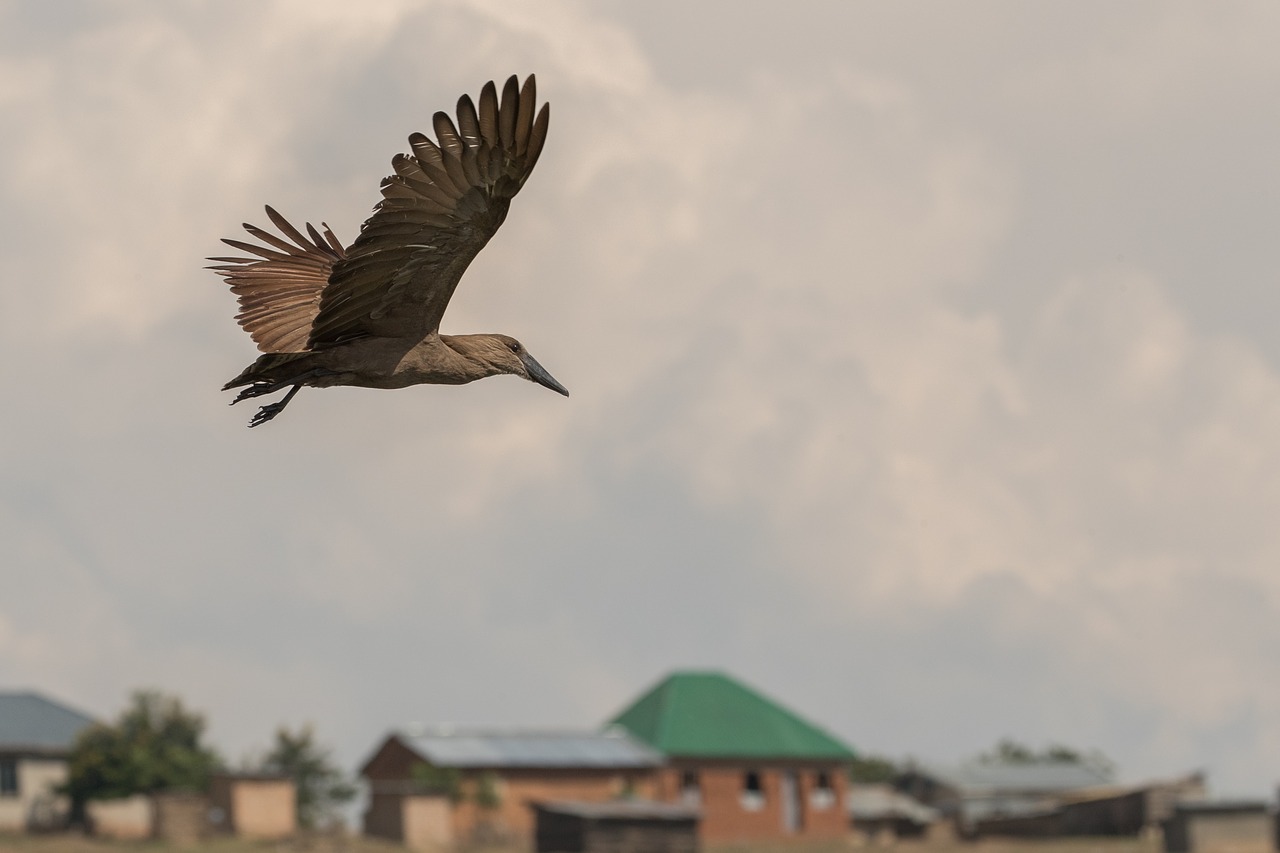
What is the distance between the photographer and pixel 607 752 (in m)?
69.9

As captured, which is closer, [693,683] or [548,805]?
[548,805]

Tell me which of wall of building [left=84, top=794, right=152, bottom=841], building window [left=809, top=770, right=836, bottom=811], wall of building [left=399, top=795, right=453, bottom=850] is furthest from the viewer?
building window [left=809, top=770, right=836, bottom=811]

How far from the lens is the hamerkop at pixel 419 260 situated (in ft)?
38.2

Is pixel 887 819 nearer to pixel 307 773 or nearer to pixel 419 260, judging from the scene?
pixel 307 773

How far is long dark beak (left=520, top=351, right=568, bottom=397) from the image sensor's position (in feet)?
42.2

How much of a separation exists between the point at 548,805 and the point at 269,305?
42385mm

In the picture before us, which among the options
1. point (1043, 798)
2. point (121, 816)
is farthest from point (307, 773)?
point (1043, 798)

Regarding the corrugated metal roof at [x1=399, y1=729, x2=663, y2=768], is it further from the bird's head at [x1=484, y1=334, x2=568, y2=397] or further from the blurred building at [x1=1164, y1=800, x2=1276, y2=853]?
the bird's head at [x1=484, y1=334, x2=568, y2=397]

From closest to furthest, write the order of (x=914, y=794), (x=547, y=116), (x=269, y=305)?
1. (x=547, y=116)
2. (x=269, y=305)
3. (x=914, y=794)

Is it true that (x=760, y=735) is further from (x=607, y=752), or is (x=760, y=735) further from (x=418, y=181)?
(x=418, y=181)

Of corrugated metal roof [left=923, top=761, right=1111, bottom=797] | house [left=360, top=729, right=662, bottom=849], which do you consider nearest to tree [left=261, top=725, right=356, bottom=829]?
house [left=360, top=729, right=662, bottom=849]

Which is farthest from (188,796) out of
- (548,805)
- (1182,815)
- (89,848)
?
(1182,815)

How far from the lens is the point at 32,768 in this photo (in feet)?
219

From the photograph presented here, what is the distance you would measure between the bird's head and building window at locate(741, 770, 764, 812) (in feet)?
199
